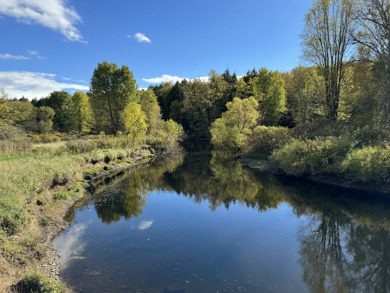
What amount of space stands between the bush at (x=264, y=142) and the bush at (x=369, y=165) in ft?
34.2

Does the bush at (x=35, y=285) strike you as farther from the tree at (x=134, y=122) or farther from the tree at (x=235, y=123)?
the tree at (x=235, y=123)

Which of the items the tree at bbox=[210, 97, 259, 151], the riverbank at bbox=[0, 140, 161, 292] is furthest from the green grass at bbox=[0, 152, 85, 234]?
the tree at bbox=[210, 97, 259, 151]

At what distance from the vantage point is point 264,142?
3005cm

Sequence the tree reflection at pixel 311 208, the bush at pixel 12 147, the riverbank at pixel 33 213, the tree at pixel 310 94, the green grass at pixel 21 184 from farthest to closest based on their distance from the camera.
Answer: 1. the tree at pixel 310 94
2. the bush at pixel 12 147
3. the green grass at pixel 21 184
4. the tree reflection at pixel 311 208
5. the riverbank at pixel 33 213

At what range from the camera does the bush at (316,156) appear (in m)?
18.9

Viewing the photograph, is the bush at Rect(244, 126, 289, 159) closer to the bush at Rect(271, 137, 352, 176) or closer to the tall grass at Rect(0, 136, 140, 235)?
the bush at Rect(271, 137, 352, 176)

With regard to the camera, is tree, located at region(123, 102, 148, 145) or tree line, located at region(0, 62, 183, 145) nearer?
tree, located at region(123, 102, 148, 145)

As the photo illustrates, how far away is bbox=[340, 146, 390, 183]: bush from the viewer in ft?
51.3

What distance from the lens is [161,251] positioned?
986 cm

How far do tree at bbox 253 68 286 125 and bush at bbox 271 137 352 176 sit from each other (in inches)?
1079

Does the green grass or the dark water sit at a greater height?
the green grass

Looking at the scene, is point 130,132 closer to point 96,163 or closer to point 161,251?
point 96,163

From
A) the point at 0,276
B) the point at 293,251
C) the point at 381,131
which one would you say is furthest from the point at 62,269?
the point at 381,131

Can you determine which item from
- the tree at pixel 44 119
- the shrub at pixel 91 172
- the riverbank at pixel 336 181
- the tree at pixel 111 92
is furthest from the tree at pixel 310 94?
the tree at pixel 44 119
